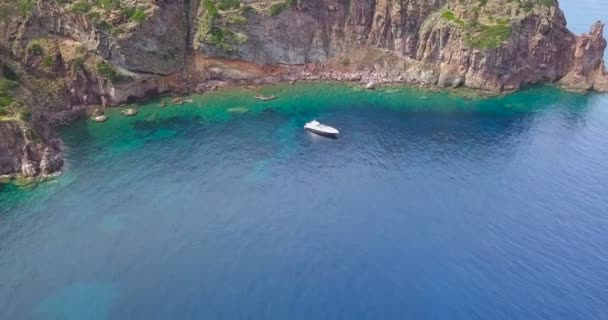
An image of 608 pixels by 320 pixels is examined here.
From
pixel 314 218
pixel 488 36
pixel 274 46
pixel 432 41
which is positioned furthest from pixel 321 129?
pixel 488 36

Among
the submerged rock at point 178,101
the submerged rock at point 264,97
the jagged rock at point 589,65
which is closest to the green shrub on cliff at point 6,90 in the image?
the submerged rock at point 178,101

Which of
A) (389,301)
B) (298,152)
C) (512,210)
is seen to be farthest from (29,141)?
(512,210)

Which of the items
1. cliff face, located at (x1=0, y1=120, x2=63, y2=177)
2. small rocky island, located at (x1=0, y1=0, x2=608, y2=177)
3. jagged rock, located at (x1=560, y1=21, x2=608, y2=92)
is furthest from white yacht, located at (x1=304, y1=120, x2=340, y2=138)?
jagged rock, located at (x1=560, y1=21, x2=608, y2=92)

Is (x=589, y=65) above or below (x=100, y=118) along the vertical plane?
above

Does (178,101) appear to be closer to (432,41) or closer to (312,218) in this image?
(312,218)

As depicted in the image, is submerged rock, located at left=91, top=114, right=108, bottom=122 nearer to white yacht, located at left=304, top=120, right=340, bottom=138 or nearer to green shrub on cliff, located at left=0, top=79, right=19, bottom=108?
green shrub on cliff, located at left=0, top=79, right=19, bottom=108

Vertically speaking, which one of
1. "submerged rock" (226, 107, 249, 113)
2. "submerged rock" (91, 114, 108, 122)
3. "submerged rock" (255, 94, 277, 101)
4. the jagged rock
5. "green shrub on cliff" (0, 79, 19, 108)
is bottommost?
"submerged rock" (91, 114, 108, 122)

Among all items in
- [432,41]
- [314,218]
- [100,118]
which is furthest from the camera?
[432,41]
